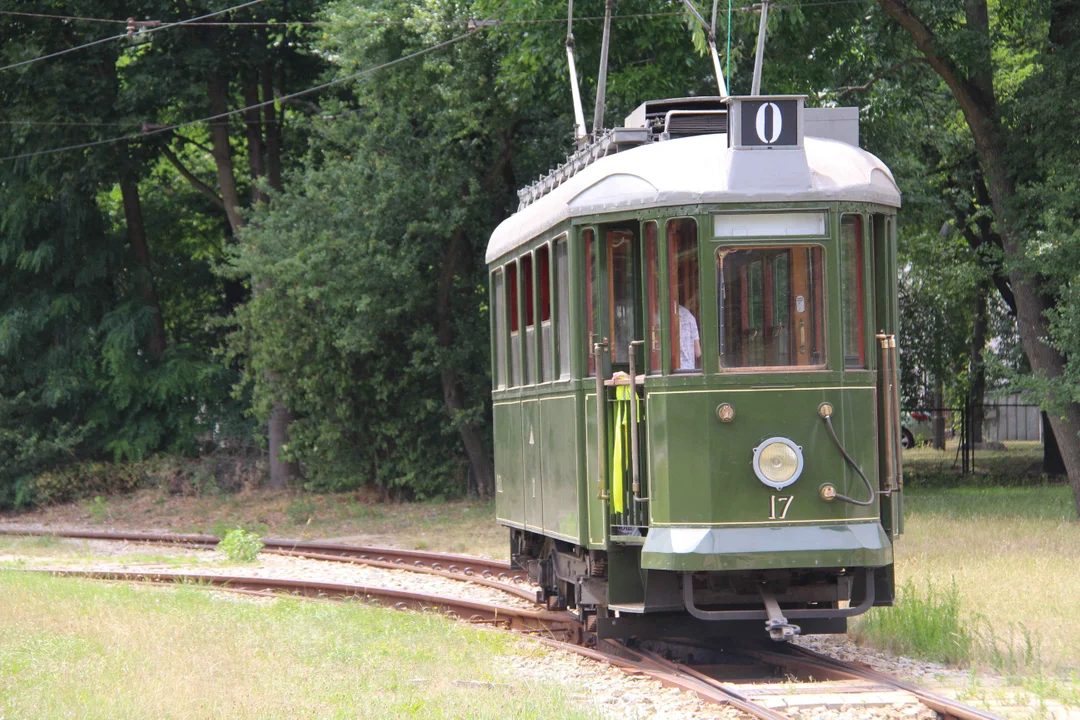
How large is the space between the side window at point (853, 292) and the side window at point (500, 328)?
3.75 metres

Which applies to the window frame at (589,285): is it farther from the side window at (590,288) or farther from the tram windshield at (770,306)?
the tram windshield at (770,306)

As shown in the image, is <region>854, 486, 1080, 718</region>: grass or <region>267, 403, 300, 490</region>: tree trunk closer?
<region>854, 486, 1080, 718</region>: grass

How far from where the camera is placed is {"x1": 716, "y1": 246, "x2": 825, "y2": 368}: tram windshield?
27.7 feet

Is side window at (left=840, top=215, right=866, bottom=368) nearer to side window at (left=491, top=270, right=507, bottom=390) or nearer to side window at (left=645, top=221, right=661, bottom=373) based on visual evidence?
side window at (left=645, top=221, right=661, bottom=373)

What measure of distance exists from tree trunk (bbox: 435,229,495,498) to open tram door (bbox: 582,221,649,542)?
15018mm

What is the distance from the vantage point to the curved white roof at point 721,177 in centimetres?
841

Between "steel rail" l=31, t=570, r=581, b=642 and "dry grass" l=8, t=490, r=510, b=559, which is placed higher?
"steel rail" l=31, t=570, r=581, b=642

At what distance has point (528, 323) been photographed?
35.6 ft

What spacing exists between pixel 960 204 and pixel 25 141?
18.8 meters

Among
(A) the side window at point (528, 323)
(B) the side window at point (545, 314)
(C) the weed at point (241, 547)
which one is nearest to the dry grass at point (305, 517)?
(C) the weed at point (241, 547)

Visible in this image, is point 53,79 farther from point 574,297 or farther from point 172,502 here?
point 574,297

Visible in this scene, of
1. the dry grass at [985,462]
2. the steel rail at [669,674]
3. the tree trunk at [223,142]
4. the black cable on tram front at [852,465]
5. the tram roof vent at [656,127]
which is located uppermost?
the tree trunk at [223,142]

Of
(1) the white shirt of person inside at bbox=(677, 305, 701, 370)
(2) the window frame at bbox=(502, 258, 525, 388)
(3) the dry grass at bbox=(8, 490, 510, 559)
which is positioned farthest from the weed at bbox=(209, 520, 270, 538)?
(1) the white shirt of person inside at bbox=(677, 305, 701, 370)

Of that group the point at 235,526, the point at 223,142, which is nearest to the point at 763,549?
the point at 235,526
